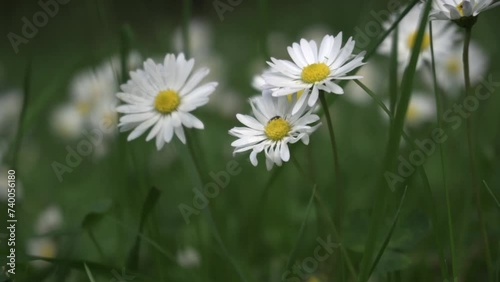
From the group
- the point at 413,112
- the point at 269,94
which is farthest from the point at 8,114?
the point at 269,94

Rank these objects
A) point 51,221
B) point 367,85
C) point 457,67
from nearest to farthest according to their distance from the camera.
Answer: point 51,221 < point 457,67 < point 367,85

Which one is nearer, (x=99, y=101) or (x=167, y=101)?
(x=167, y=101)

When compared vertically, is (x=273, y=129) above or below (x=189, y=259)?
above

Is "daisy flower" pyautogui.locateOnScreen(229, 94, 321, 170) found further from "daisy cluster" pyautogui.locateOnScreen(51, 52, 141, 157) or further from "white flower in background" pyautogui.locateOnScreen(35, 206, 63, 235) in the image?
Answer: "daisy cluster" pyautogui.locateOnScreen(51, 52, 141, 157)

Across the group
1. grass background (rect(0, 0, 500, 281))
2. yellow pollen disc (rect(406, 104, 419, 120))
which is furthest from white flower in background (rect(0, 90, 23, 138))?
yellow pollen disc (rect(406, 104, 419, 120))

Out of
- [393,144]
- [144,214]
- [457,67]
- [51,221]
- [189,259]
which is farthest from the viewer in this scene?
[457,67]

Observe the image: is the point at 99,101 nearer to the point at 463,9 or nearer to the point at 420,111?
the point at 420,111

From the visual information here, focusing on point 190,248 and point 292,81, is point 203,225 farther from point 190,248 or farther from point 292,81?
point 292,81

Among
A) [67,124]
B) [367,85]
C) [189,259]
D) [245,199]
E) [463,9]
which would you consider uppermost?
[367,85]
